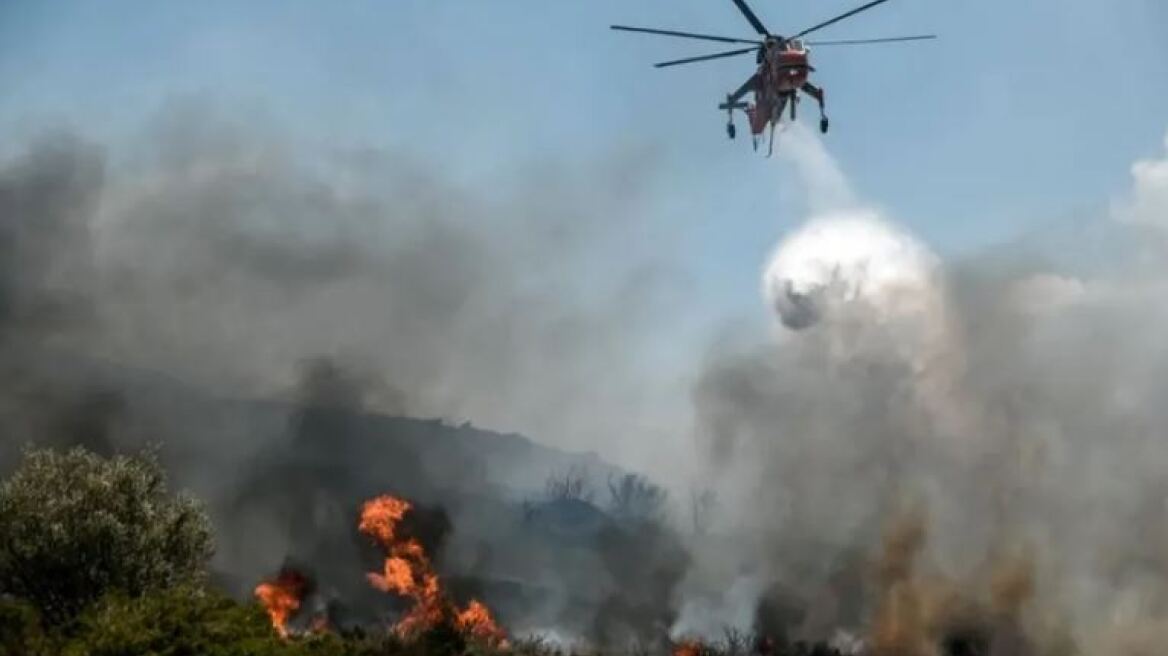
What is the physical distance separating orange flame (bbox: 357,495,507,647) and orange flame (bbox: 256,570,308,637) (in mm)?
4844

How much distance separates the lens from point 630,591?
104625mm

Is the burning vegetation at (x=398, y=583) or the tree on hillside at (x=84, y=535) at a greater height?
the burning vegetation at (x=398, y=583)

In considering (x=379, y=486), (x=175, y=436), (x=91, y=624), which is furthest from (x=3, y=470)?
(x=91, y=624)

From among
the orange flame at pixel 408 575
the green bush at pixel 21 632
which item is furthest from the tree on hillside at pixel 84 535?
the orange flame at pixel 408 575

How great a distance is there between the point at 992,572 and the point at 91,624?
195ft

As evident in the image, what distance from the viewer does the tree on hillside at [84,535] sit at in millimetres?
39938

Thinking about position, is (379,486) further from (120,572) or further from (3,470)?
(120,572)

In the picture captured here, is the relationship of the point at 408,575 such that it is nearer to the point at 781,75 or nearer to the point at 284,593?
the point at 284,593

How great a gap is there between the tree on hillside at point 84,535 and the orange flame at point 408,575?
96.0ft

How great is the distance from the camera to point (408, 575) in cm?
7994

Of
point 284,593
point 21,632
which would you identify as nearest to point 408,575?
point 284,593

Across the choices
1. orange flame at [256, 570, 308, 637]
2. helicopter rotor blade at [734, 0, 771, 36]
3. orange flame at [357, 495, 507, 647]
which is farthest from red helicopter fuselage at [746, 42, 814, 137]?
orange flame at [256, 570, 308, 637]

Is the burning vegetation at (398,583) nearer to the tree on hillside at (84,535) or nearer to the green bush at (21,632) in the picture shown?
the tree on hillside at (84,535)

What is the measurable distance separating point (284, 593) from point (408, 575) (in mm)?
8163
